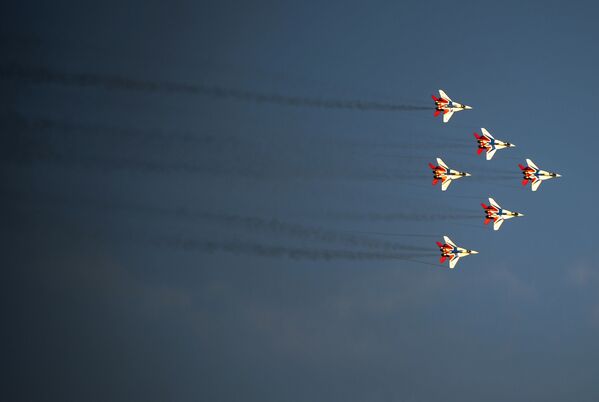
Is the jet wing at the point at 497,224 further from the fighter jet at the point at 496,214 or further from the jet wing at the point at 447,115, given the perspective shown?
the jet wing at the point at 447,115

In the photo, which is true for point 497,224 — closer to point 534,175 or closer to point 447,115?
point 534,175

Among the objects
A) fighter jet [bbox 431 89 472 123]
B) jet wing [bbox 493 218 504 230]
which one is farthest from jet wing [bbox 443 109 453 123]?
jet wing [bbox 493 218 504 230]

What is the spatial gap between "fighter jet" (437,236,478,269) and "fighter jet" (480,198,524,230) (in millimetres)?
3191

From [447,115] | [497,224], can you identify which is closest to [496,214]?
[497,224]

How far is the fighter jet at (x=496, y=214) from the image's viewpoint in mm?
97938

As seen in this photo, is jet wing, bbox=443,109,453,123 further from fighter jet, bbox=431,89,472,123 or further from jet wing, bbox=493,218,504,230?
jet wing, bbox=493,218,504,230

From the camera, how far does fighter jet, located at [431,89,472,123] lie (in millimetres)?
95625

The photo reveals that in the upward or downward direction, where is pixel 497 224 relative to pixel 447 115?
downward

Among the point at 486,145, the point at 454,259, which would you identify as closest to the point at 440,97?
the point at 486,145

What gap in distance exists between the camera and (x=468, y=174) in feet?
317

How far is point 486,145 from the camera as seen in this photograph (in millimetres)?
96562

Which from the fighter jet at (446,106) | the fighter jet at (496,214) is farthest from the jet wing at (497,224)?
the fighter jet at (446,106)

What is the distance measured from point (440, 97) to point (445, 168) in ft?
19.6

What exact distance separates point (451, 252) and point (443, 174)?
702cm
